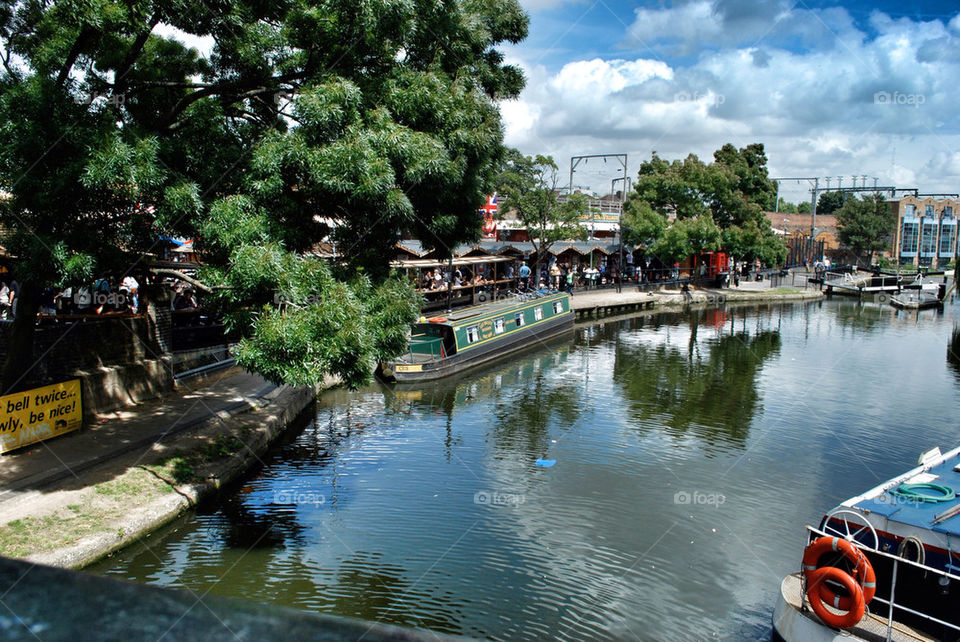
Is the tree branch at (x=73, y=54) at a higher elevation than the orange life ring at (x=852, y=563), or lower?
higher

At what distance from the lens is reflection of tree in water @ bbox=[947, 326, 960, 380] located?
2595cm

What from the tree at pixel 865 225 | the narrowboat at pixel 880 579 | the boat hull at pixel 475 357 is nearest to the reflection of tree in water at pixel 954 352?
the boat hull at pixel 475 357

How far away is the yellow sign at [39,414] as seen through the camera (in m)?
12.1

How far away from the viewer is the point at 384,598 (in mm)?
9625

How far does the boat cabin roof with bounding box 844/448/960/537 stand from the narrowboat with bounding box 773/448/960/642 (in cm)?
1

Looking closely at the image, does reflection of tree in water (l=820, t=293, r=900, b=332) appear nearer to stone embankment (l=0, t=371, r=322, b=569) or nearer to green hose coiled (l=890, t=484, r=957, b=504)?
green hose coiled (l=890, t=484, r=957, b=504)

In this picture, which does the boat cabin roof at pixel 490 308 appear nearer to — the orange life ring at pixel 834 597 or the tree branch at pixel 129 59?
the tree branch at pixel 129 59

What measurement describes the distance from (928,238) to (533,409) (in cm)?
9186

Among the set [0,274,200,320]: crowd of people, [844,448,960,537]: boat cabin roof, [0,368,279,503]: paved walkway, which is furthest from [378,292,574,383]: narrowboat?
[844,448,960,537]: boat cabin roof

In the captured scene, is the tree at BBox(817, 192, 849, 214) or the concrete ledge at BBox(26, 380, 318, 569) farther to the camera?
the tree at BBox(817, 192, 849, 214)

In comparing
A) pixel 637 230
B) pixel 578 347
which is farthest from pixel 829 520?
pixel 637 230

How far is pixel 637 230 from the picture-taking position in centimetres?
4425

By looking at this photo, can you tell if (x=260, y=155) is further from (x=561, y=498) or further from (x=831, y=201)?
(x=831, y=201)

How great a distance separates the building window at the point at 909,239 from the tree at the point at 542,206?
67.9 meters
